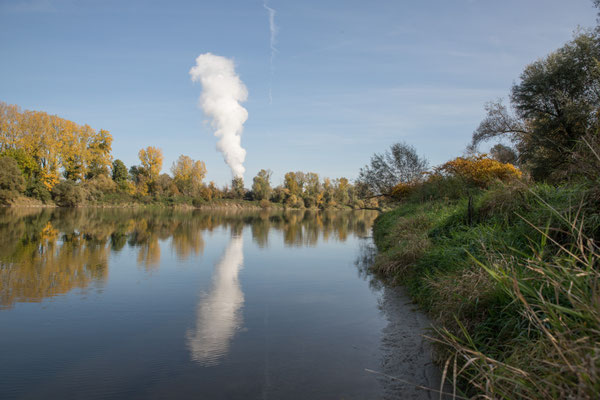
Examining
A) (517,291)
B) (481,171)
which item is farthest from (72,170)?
(517,291)

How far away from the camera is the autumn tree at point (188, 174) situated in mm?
63344

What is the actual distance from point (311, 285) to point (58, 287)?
5.01 metres

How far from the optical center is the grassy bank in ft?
5.88

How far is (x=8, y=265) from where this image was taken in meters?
8.01

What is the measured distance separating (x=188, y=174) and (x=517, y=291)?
70755 millimetres

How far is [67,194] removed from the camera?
39.4 meters

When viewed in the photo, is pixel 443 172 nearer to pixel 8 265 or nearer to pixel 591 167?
pixel 591 167

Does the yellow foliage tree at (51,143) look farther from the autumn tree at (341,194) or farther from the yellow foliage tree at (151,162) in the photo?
the autumn tree at (341,194)

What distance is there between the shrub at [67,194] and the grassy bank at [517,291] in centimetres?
4163

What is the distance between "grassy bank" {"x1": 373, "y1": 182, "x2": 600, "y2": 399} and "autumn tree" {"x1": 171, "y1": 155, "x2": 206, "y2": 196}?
5882 centimetres

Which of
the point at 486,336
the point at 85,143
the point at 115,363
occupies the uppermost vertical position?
the point at 85,143

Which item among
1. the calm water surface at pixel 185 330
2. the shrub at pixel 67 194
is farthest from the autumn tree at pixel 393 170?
the shrub at pixel 67 194

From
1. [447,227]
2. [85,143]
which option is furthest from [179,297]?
[85,143]

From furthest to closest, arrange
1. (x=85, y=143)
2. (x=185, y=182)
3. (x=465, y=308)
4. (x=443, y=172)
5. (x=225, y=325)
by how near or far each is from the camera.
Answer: (x=185, y=182) < (x=85, y=143) < (x=443, y=172) < (x=225, y=325) < (x=465, y=308)
